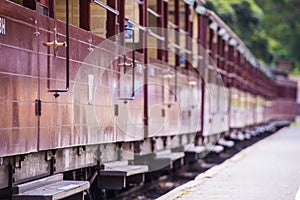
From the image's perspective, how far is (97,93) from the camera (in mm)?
8562

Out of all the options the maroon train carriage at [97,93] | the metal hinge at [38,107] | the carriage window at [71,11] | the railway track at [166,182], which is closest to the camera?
the maroon train carriage at [97,93]

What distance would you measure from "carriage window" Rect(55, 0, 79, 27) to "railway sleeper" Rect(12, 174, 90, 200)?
1522 millimetres

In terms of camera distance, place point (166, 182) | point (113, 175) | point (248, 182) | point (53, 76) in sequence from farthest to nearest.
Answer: point (166, 182) < point (248, 182) < point (113, 175) < point (53, 76)

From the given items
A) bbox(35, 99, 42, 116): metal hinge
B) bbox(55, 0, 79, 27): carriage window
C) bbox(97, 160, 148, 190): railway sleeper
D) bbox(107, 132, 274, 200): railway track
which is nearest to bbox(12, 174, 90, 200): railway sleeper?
bbox(35, 99, 42, 116): metal hinge

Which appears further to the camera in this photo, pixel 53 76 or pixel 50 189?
pixel 53 76

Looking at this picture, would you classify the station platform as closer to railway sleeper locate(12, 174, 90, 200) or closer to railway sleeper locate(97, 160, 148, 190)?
railway sleeper locate(97, 160, 148, 190)

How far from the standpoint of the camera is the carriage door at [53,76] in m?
6.79

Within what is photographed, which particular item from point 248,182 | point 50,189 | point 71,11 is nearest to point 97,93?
point 71,11

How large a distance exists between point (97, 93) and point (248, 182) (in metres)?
4.01

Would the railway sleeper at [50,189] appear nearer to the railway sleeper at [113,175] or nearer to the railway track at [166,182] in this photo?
the railway sleeper at [113,175]

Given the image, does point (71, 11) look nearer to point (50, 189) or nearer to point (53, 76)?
point (53, 76)

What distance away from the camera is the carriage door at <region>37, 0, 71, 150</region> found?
6.79m

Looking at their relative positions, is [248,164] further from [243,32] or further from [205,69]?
[243,32]

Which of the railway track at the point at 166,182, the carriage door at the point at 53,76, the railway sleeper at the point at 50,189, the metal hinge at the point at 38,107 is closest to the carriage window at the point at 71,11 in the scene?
the carriage door at the point at 53,76
